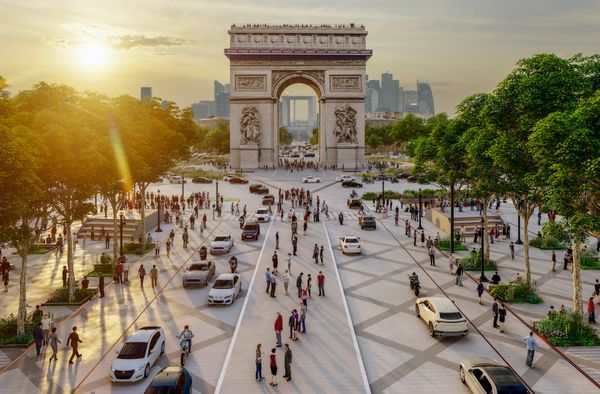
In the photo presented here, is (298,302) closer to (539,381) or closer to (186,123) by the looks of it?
(539,381)

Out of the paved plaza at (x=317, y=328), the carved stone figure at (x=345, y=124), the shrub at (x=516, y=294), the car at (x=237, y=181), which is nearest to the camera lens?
the paved plaza at (x=317, y=328)

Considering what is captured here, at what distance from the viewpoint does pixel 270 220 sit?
47.2m

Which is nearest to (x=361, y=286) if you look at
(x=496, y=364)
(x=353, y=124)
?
(x=496, y=364)

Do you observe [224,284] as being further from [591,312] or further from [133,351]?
[591,312]

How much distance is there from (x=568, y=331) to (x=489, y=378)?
703 centimetres

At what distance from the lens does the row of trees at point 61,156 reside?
18078 millimetres

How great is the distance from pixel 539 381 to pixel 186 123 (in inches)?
1425

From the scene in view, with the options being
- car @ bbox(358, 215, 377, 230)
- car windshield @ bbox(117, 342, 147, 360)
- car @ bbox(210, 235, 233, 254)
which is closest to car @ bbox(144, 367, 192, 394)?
car windshield @ bbox(117, 342, 147, 360)

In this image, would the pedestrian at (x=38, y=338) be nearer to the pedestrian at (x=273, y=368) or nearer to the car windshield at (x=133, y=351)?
the car windshield at (x=133, y=351)

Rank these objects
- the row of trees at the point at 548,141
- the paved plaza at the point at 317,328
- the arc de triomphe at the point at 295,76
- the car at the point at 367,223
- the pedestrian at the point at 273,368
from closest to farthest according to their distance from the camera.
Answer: the pedestrian at the point at 273,368, the paved plaza at the point at 317,328, the row of trees at the point at 548,141, the car at the point at 367,223, the arc de triomphe at the point at 295,76

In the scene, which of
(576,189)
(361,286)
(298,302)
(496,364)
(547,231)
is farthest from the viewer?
(361,286)

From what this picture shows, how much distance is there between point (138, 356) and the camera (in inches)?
648

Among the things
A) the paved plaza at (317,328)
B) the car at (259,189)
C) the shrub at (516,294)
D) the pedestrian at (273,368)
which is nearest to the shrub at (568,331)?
the paved plaza at (317,328)

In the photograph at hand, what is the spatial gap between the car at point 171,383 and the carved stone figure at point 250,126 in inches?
3033
